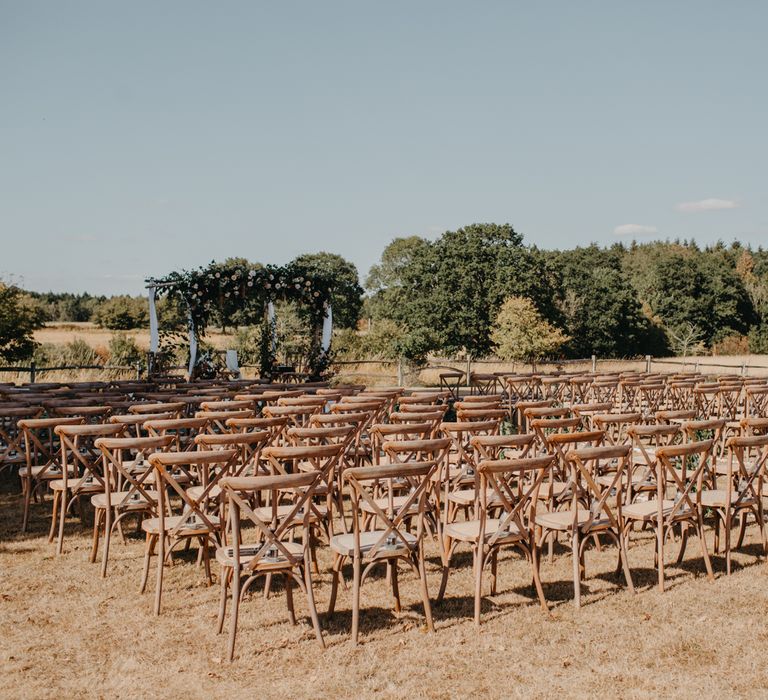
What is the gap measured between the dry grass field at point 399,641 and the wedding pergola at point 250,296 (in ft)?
38.7

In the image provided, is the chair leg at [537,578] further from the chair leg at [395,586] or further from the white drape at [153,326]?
the white drape at [153,326]

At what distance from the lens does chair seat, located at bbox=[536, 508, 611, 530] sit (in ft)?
16.8

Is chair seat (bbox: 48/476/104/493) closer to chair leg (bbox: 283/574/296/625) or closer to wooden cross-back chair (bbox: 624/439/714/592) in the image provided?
chair leg (bbox: 283/574/296/625)

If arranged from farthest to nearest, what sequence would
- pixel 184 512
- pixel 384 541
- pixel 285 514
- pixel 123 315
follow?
pixel 123 315
pixel 285 514
pixel 184 512
pixel 384 541

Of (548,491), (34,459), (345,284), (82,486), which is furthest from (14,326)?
(345,284)

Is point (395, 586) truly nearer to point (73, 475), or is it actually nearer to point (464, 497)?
point (464, 497)

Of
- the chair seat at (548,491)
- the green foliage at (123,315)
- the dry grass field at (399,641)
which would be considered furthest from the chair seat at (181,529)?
the green foliage at (123,315)

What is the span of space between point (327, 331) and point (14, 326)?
939cm

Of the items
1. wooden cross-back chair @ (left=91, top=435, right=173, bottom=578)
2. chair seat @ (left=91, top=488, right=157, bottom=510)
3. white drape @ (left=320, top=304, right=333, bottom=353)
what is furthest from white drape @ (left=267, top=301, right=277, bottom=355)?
chair seat @ (left=91, top=488, right=157, bottom=510)

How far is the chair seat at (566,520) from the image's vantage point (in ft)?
16.8

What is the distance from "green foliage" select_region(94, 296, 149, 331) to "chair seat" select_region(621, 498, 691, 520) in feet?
148

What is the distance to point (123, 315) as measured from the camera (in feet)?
157

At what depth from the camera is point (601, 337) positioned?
168 feet

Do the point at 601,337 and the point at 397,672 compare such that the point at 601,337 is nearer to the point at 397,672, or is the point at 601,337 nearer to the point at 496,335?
the point at 496,335
